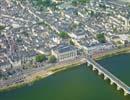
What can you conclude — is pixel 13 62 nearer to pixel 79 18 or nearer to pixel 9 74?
pixel 9 74

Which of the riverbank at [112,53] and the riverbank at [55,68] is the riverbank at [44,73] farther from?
the riverbank at [112,53]

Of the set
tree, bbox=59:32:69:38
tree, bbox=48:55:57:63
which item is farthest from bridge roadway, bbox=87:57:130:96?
tree, bbox=59:32:69:38

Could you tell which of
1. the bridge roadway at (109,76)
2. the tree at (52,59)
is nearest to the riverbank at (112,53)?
the bridge roadway at (109,76)

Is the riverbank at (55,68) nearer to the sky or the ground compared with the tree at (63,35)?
nearer to the ground

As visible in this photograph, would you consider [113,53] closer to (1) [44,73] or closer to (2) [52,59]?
(2) [52,59]

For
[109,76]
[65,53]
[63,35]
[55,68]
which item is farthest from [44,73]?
[63,35]

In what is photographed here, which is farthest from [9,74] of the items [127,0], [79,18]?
[127,0]

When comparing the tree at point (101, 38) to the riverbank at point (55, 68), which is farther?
the tree at point (101, 38)
